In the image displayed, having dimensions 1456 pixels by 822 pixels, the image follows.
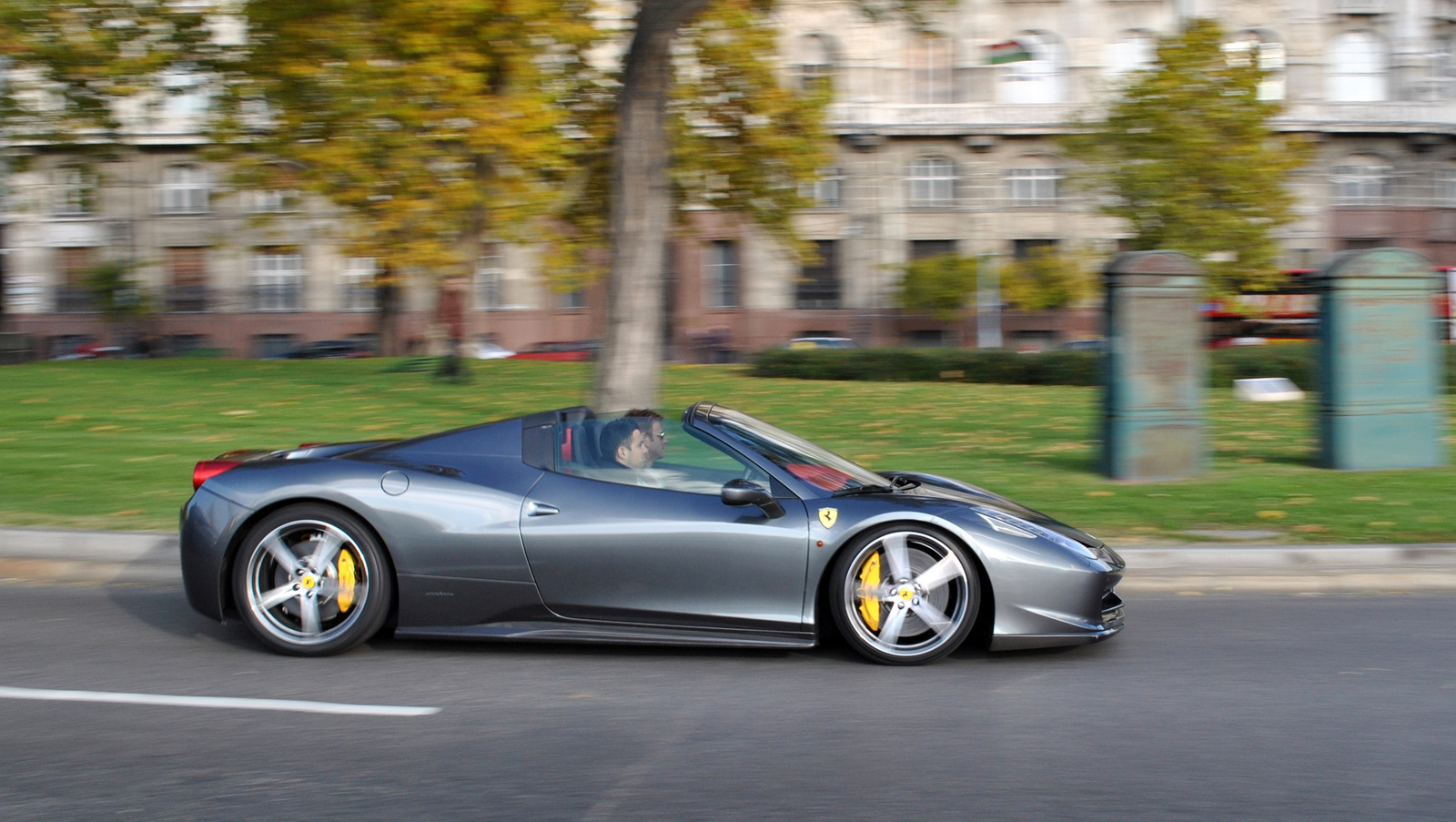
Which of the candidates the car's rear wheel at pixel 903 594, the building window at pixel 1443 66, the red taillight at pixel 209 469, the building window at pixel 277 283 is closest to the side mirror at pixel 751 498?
the car's rear wheel at pixel 903 594

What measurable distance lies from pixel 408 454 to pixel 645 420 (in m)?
1.07

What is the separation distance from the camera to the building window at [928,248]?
1639 inches

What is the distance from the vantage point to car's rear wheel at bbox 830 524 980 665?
16.7 feet

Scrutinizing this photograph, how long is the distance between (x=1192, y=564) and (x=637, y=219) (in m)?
5.62

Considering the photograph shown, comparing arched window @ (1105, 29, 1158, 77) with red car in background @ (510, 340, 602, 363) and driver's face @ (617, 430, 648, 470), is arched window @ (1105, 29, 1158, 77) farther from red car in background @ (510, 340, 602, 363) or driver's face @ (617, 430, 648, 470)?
driver's face @ (617, 430, 648, 470)

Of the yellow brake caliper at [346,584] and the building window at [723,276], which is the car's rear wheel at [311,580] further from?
the building window at [723,276]

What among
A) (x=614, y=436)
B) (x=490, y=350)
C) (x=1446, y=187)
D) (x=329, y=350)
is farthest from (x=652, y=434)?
(x=1446, y=187)

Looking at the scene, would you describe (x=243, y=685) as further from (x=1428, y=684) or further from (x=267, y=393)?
(x=267, y=393)

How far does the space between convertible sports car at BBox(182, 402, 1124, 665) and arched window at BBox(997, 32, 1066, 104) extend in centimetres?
3835

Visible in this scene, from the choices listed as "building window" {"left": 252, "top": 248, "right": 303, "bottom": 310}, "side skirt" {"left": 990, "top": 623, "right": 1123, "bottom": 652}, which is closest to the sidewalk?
"side skirt" {"left": 990, "top": 623, "right": 1123, "bottom": 652}

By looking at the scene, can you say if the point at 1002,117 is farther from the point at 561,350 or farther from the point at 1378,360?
the point at 1378,360

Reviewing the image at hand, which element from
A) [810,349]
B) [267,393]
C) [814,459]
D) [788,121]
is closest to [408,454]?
[814,459]

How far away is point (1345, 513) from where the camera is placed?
8.36 m

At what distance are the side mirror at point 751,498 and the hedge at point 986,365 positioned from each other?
1645 centimetres
